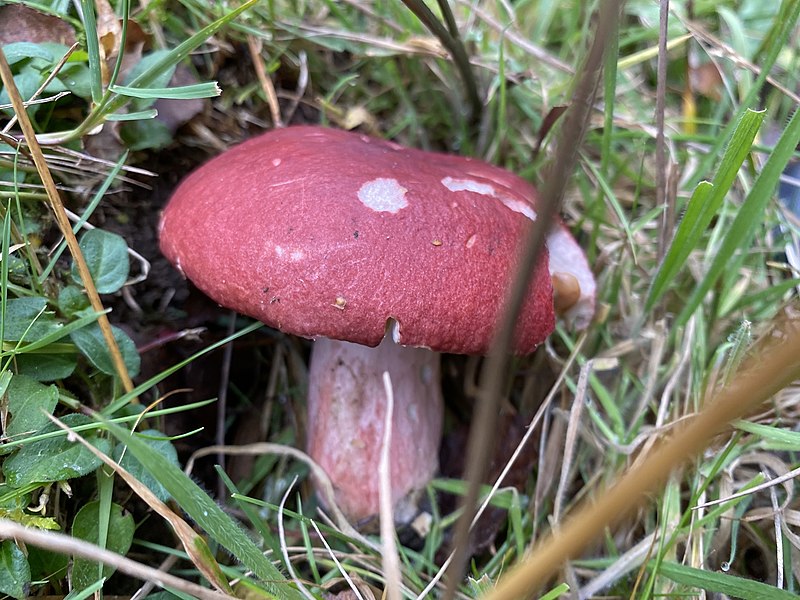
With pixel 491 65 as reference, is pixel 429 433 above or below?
below

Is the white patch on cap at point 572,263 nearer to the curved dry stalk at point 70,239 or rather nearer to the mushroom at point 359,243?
the mushroom at point 359,243

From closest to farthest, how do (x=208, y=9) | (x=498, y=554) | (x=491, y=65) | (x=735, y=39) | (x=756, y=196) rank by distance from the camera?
1. (x=756, y=196)
2. (x=498, y=554)
3. (x=208, y=9)
4. (x=491, y=65)
5. (x=735, y=39)

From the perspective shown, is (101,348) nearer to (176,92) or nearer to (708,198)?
(176,92)

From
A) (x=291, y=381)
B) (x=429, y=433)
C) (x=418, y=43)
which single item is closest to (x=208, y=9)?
(x=418, y=43)

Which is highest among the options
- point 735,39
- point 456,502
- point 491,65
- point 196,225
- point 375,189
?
point 735,39

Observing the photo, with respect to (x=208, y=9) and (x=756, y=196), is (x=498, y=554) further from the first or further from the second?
(x=208, y=9)

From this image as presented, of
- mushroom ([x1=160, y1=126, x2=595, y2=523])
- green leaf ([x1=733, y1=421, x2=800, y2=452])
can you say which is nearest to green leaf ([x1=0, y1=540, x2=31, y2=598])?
mushroom ([x1=160, y1=126, x2=595, y2=523])

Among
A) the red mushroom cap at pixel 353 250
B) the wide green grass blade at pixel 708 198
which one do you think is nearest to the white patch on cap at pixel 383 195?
the red mushroom cap at pixel 353 250

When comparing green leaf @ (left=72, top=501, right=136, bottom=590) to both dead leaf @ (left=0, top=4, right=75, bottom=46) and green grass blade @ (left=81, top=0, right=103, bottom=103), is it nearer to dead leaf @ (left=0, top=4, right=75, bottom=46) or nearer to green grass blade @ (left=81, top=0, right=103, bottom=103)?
green grass blade @ (left=81, top=0, right=103, bottom=103)
